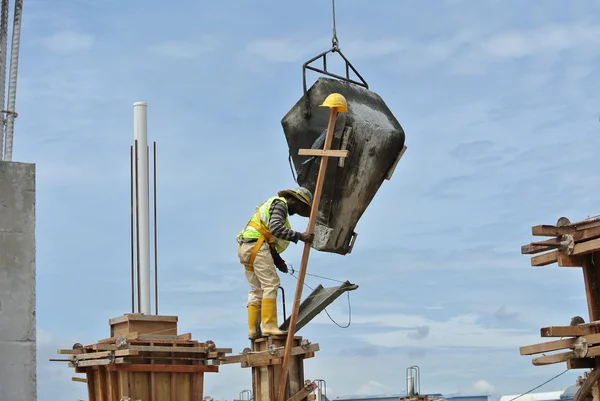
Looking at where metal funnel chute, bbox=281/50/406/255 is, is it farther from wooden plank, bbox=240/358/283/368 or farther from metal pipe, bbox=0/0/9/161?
metal pipe, bbox=0/0/9/161

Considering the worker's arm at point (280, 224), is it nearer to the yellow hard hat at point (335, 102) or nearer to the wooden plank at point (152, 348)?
the yellow hard hat at point (335, 102)

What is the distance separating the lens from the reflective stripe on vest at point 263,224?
11.7 m

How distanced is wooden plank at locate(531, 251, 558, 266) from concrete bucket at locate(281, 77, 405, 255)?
3147 mm

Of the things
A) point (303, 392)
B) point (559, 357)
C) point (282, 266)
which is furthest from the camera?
point (282, 266)

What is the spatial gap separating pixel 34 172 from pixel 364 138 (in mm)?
5419

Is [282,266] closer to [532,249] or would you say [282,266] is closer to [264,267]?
[264,267]

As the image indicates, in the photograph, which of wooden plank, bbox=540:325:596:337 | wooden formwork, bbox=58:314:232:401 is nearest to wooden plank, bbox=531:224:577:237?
wooden plank, bbox=540:325:596:337

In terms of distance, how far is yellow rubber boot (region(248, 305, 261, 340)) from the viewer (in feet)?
39.8

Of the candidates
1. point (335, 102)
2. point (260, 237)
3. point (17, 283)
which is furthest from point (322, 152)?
point (17, 283)

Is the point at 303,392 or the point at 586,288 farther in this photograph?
the point at 303,392

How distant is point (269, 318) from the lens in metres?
11.8

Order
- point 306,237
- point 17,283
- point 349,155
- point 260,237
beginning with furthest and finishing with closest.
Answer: point 349,155
point 260,237
point 306,237
point 17,283

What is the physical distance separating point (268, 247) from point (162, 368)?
6.76 feet

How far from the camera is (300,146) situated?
1316cm
